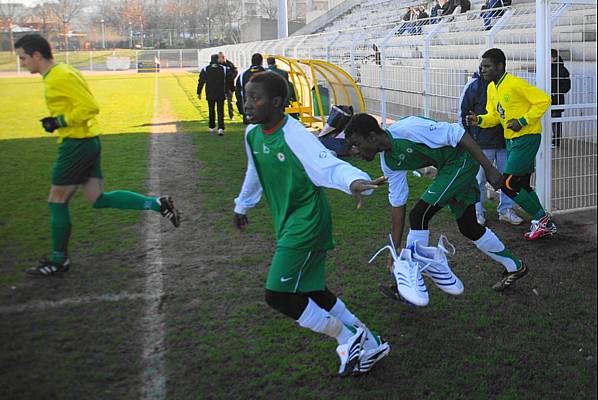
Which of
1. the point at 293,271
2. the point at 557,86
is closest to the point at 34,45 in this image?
the point at 293,271

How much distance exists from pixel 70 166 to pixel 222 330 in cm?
146

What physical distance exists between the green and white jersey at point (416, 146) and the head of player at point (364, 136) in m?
0.26

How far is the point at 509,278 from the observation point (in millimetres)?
5195

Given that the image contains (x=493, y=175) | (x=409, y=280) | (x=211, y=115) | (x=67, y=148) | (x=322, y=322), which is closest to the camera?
(x=322, y=322)

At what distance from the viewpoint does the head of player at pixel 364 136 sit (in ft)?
14.0

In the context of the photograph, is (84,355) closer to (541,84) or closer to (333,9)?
(541,84)

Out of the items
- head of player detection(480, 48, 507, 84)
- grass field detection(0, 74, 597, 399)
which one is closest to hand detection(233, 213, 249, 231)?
grass field detection(0, 74, 597, 399)

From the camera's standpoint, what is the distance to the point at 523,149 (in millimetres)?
6492

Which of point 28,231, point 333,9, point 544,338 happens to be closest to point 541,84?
point 544,338

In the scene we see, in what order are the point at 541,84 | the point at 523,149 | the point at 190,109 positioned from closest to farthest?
the point at 523,149
the point at 541,84
the point at 190,109

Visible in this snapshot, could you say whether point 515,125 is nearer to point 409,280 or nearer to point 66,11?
point 409,280

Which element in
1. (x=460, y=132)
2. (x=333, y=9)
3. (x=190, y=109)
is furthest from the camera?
(x=333, y=9)

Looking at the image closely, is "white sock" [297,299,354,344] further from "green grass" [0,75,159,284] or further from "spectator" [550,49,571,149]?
"spectator" [550,49,571,149]

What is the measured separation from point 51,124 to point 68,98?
18 centimetres
